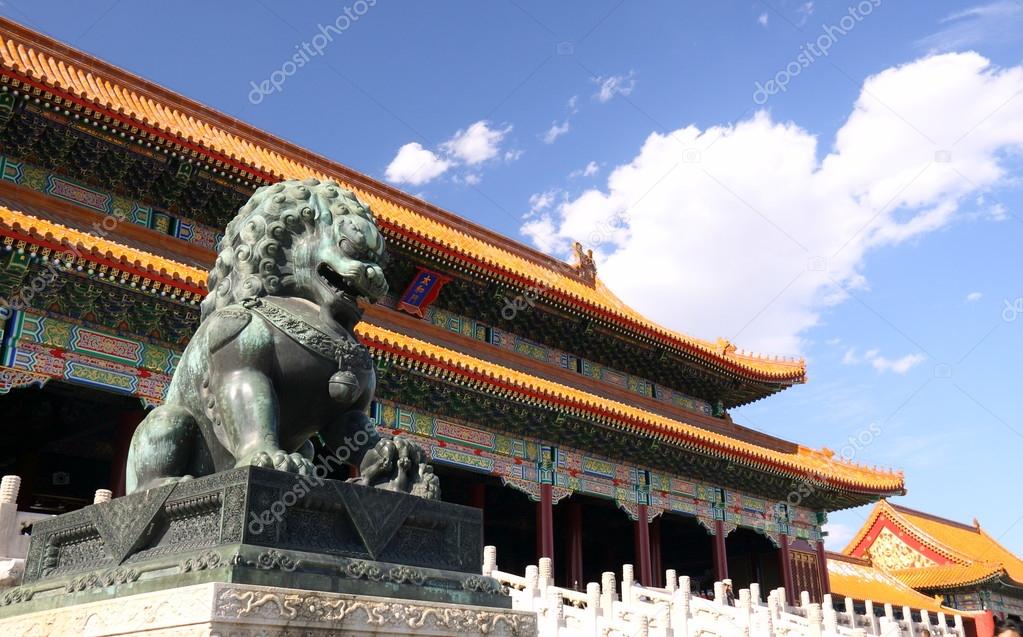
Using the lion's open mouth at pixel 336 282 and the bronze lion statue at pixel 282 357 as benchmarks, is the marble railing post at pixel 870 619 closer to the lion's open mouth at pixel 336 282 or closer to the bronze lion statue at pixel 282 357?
the bronze lion statue at pixel 282 357

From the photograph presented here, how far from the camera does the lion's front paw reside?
294 centimetres

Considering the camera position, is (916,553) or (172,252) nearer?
(172,252)

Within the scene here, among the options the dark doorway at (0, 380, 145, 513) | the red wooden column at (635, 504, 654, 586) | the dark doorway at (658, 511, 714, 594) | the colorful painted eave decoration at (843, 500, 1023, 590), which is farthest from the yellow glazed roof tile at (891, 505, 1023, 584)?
A: the dark doorway at (0, 380, 145, 513)

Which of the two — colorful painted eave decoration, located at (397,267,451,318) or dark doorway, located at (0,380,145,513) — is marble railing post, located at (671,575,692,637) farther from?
colorful painted eave decoration, located at (397,267,451,318)

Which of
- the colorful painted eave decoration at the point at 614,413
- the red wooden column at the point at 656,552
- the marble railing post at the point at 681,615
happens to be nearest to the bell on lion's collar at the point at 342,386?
the marble railing post at the point at 681,615

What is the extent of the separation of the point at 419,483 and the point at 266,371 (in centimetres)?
71

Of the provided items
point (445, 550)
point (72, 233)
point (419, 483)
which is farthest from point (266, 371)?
point (72, 233)

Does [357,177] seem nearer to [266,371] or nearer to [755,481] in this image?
[755,481]

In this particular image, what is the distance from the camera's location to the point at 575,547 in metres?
16.3

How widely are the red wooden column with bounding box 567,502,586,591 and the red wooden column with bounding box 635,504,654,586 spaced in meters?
1.09

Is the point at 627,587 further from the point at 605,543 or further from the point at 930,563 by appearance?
the point at 930,563

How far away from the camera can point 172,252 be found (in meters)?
13.1

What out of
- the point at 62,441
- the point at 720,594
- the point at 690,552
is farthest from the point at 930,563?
the point at 62,441

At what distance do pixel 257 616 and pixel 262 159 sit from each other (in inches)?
579
